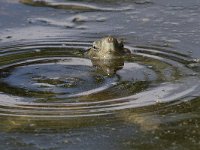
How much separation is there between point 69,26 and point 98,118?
2714 millimetres

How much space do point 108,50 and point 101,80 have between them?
2.79 feet

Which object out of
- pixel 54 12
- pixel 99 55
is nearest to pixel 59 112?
pixel 99 55

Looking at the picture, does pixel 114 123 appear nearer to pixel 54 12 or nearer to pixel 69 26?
pixel 69 26

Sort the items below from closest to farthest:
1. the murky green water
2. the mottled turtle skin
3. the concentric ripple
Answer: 1. the murky green water
2. the concentric ripple
3. the mottled turtle skin

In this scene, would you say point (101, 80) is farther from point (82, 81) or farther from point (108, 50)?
point (108, 50)

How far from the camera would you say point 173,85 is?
452 cm

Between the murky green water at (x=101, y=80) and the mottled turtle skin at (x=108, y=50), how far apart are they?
0.09 m

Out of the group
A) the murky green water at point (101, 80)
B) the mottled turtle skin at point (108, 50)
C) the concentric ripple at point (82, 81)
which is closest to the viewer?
the murky green water at point (101, 80)

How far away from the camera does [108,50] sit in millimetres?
5516

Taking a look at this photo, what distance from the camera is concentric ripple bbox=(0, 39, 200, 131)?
4.16 meters

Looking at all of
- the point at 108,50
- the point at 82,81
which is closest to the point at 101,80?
the point at 82,81

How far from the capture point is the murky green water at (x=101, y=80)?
3770 mm

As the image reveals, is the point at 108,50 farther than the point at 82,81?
Yes

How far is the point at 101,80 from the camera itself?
4707 mm
